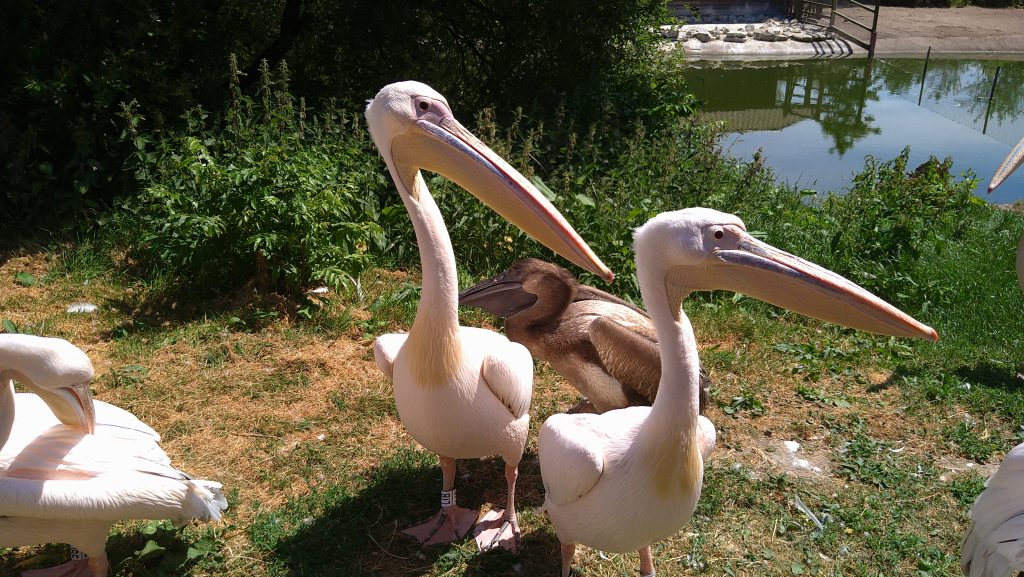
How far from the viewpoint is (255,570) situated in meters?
2.85

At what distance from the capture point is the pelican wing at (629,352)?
3145mm

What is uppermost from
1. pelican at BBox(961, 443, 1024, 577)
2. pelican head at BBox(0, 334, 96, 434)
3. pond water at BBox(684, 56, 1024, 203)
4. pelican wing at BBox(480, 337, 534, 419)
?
pelican head at BBox(0, 334, 96, 434)

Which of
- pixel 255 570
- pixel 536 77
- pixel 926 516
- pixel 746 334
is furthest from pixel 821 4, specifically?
pixel 255 570

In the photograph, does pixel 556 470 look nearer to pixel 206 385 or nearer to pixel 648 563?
pixel 648 563

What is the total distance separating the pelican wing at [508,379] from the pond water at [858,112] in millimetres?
6122

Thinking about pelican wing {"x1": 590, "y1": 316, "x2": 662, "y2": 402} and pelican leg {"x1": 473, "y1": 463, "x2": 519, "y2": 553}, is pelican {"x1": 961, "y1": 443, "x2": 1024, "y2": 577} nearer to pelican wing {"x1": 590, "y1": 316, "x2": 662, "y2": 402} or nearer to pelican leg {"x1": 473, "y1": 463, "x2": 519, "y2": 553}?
pelican wing {"x1": 590, "y1": 316, "x2": 662, "y2": 402}

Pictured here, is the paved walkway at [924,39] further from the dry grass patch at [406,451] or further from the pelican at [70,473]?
the pelican at [70,473]

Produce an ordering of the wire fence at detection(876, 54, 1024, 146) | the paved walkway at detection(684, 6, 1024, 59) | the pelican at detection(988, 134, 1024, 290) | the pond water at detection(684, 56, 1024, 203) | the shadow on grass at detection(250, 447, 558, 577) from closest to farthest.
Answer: the shadow on grass at detection(250, 447, 558, 577) < the pelican at detection(988, 134, 1024, 290) < the pond water at detection(684, 56, 1024, 203) < the wire fence at detection(876, 54, 1024, 146) < the paved walkway at detection(684, 6, 1024, 59)

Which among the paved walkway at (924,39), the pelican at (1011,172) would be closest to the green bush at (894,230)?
the pelican at (1011,172)

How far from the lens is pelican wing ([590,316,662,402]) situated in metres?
3.14

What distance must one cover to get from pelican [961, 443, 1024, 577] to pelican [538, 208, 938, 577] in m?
0.98

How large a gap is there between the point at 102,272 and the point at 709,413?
413 cm

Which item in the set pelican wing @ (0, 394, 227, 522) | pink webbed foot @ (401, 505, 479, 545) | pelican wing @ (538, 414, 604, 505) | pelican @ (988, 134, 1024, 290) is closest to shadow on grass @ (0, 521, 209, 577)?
pelican wing @ (0, 394, 227, 522)

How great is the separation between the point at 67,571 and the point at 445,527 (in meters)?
1.43
